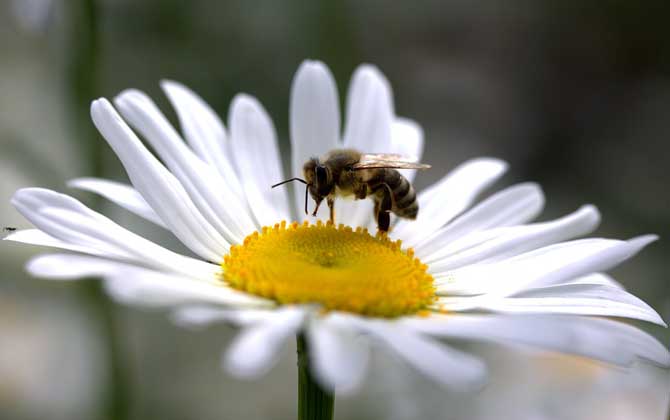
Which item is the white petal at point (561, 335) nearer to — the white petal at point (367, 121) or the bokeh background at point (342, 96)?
the white petal at point (367, 121)

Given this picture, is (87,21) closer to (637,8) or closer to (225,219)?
(225,219)

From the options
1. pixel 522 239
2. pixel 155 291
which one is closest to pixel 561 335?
pixel 155 291

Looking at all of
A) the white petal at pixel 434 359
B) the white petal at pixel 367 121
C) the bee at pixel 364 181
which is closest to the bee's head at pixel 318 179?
the bee at pixel 364 181

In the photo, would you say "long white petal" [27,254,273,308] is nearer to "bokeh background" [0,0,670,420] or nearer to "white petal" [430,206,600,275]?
"white petal" [430,206,600,275]

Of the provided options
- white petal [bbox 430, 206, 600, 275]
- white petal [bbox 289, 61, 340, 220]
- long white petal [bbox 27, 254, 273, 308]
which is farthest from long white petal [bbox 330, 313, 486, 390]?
white petal [bbox 289, 61, 340, 220]

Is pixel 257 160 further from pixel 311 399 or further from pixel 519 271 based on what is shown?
pixel 311 399
